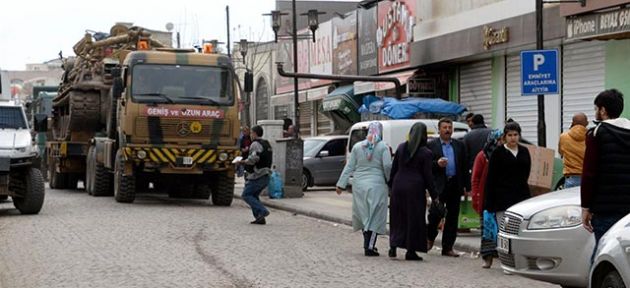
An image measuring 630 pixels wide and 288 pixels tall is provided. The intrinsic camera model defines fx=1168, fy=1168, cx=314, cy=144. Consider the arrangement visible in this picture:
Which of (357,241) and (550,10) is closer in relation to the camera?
(357,241)

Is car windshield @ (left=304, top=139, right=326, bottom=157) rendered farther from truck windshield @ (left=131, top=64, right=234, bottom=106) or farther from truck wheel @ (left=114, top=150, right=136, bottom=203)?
truck wheel @ (left=114, top=150, right=136, bottom=203)

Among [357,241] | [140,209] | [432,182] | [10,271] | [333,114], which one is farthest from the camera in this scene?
[333,114]

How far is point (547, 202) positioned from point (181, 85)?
1386 cm

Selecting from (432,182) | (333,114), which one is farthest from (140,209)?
A: (333,114)

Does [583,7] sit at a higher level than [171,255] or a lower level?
higher

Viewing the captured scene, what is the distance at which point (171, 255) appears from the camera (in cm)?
1420

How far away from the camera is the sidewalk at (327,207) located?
1583cm

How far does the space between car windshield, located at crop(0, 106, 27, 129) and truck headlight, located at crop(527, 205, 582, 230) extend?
13139 millimetres

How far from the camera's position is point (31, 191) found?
66.6 ft

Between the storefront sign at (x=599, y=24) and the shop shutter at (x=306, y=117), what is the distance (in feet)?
76.3

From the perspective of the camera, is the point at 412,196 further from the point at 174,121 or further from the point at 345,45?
the point at 345,45

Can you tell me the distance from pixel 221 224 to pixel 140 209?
3.86 m

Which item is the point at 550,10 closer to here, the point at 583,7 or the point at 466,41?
the point at 583,7

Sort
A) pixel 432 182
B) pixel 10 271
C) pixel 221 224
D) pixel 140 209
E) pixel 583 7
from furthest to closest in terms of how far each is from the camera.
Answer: pixel 140 209 → pixel 583 7 → pixel 221 224 → pixel 432 182 → pixel 10 271
